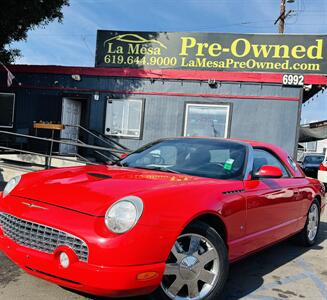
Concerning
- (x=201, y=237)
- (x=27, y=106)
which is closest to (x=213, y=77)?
(x=27, y=106)

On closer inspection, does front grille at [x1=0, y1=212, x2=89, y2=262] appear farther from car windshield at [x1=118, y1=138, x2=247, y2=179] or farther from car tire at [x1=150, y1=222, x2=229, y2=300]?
car windshield at [x1=118, y1=138, x2=247, y2=179]

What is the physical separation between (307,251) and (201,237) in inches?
121

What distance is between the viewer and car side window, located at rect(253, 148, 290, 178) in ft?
15.2

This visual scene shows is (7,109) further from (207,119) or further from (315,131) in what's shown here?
(315,131)

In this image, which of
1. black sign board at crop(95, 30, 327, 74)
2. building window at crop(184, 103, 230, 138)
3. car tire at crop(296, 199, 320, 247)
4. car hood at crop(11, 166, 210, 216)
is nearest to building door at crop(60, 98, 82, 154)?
black sign board at crop(95, 30, 327, 74)

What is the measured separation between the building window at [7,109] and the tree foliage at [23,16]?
5.00ft

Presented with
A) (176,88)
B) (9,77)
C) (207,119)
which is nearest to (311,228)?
(207,119)

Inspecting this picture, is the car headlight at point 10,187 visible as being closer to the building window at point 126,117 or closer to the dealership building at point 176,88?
the dealership building at point 176,88

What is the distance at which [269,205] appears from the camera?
4.38 m

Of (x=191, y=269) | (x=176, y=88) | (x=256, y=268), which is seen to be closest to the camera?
(x=191, y=269)

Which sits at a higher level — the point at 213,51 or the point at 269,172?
the point at 213,51

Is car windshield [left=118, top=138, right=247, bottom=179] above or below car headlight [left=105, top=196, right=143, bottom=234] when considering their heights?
above

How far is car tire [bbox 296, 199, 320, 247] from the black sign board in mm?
7288

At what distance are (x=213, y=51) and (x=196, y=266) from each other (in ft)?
34.7
